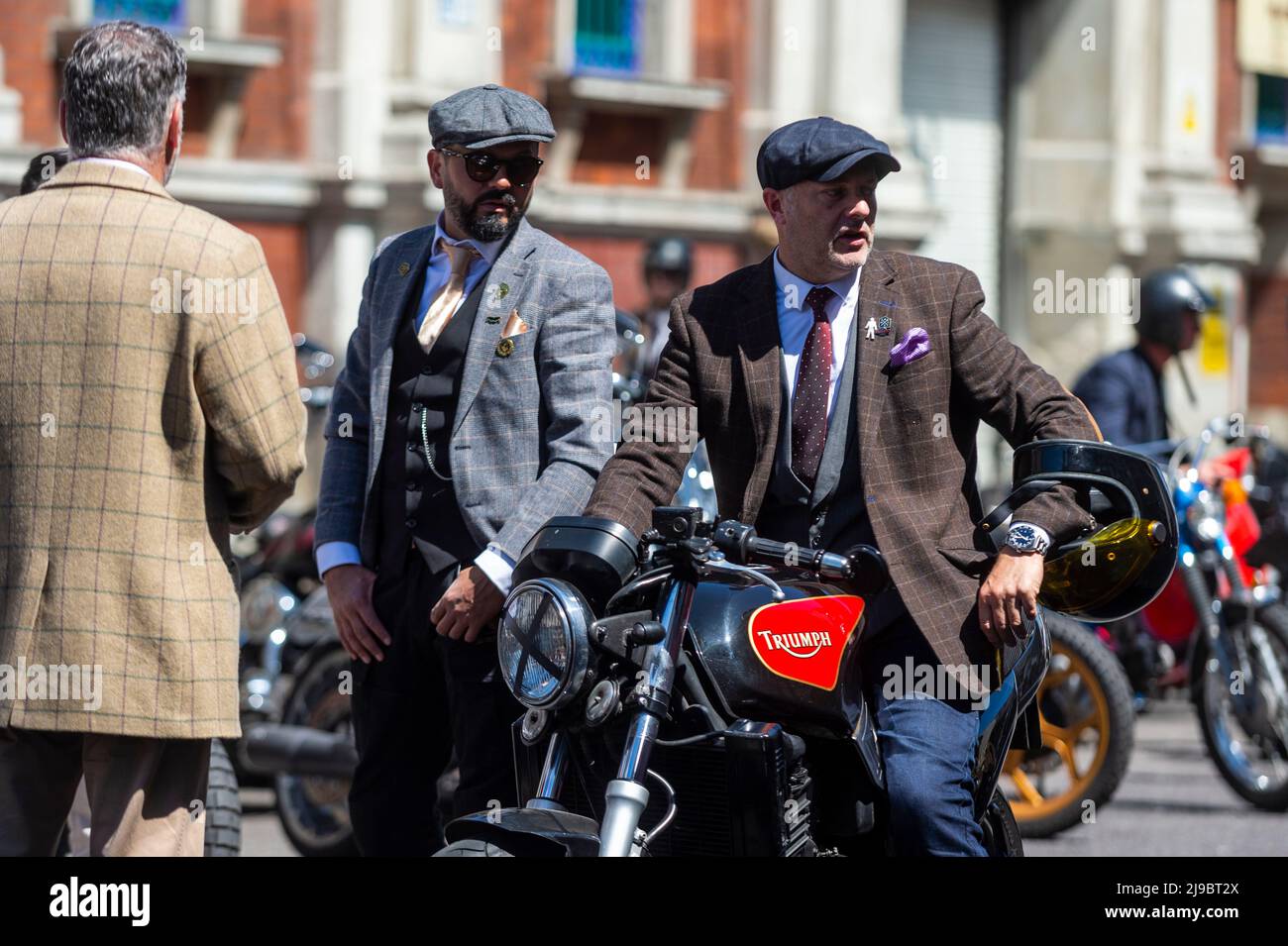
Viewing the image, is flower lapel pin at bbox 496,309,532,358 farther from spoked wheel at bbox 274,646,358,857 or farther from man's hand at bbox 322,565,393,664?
spoked wheel at bbox 274,646,358,857

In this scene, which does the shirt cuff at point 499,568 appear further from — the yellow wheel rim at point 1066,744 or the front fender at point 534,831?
the yellow wheel rim at point 1066,744

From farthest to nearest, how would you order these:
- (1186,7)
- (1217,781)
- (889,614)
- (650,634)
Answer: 1. (1186,7)
2. (1217,781)
3. (889,614)
4. (650,634)

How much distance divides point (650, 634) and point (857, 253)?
1.07 m

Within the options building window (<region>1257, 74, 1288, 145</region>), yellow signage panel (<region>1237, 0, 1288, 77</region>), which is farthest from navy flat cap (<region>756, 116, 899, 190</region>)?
building window (<region>1257, 74, 1288, 145</region>)

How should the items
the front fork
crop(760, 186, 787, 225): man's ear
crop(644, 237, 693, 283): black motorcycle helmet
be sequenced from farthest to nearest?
crop(644, 237, 693, 283): black motorcycle helmet → crop(760, 186, 787, 225): man's ear → the front fork

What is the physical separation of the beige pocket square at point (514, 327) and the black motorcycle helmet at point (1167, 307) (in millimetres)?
4664

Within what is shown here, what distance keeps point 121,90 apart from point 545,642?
123 cm

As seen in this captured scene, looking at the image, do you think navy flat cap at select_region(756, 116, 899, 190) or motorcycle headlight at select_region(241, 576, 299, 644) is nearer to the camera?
navy flat cap at select_region(756, 116, 899, 190)

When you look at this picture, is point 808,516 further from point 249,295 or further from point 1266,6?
point 1266,6

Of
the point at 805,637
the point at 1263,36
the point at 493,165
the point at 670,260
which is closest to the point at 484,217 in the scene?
the point at 493,165

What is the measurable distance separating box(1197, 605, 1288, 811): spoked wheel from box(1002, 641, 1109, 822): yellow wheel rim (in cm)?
78

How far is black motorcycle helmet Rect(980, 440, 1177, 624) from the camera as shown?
13.0ft

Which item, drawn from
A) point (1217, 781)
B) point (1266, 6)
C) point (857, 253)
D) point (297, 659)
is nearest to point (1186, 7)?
point (1266, 6)
